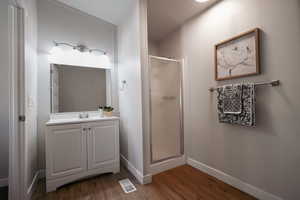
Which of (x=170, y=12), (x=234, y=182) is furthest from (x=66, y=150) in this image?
(x=170, y=12)

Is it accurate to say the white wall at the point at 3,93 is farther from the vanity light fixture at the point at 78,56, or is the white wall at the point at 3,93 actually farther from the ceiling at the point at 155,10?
the ceiling at the point at 155,10

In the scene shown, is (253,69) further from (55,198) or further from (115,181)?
(55,198)

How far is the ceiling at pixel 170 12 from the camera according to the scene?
6.20ft

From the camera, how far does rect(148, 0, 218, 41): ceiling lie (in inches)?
74.4

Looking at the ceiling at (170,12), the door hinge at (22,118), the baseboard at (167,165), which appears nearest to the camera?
the door hinge at (22,118)

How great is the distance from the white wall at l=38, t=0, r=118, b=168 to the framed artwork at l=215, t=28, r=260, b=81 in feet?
6.03

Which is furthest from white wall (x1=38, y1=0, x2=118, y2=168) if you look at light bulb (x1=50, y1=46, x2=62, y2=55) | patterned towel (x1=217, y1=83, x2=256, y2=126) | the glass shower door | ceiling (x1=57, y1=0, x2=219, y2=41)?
patterned towel (x1=217, y1=83, x2=256, y2=126)

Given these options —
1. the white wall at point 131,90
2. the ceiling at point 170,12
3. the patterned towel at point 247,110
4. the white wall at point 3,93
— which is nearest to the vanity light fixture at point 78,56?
the white wall at point 131,90

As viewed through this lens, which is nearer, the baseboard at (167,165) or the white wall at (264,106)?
the white wall at (264,106)

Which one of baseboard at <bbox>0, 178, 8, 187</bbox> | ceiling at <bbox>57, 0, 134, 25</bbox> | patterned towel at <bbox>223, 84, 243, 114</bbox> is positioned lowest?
baseboard at <bbox>0, 178, 8, 187</bbox>

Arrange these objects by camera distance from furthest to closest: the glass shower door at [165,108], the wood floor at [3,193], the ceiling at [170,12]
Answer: the glass shower door at [165,108] < the ceiling at [170,12] < the wood floor at [3,193]

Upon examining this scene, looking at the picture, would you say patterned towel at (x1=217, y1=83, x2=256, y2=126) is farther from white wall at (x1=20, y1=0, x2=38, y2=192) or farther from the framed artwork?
white wall at (x1=20, y1=0, x2=38, y2=192)

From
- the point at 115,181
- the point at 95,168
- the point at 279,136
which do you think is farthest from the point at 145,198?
the point at 279,136

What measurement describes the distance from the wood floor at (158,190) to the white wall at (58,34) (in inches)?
27.7
